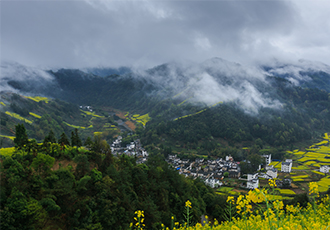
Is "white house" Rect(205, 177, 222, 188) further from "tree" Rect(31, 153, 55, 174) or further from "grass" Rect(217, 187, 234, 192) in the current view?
"tree" Rect(31, 153, 55, 174)

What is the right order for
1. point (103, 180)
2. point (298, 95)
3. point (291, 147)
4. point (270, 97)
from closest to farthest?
point (103, 180) → point (291, 147) → point (270, 97) → point (298, 95)

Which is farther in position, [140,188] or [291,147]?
[291,147]

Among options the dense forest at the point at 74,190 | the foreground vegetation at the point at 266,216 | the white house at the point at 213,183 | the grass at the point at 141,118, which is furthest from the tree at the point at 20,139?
the grass at the point at 141,118

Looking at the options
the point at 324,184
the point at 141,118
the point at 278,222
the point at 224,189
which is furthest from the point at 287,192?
the point at 141,118

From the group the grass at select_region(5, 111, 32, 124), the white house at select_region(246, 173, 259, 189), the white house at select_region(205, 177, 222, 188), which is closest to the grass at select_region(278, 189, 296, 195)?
the white house at select_region(246, 173, 259, 189)

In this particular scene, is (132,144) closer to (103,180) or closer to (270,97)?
(103,180)

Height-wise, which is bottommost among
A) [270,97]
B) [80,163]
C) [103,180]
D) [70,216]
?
[70,216]

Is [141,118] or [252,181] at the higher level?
[141,118]

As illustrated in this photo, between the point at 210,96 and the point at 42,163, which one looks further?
the point at 210,96

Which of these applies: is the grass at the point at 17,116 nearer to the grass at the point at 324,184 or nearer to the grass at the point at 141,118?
the grass at the point at 141,118

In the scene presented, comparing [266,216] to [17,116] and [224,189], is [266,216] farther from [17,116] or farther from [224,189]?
[17,116]

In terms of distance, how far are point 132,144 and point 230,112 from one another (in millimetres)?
48836

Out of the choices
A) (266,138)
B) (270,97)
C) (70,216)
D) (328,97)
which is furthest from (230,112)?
(70,216)

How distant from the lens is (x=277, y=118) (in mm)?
92625
